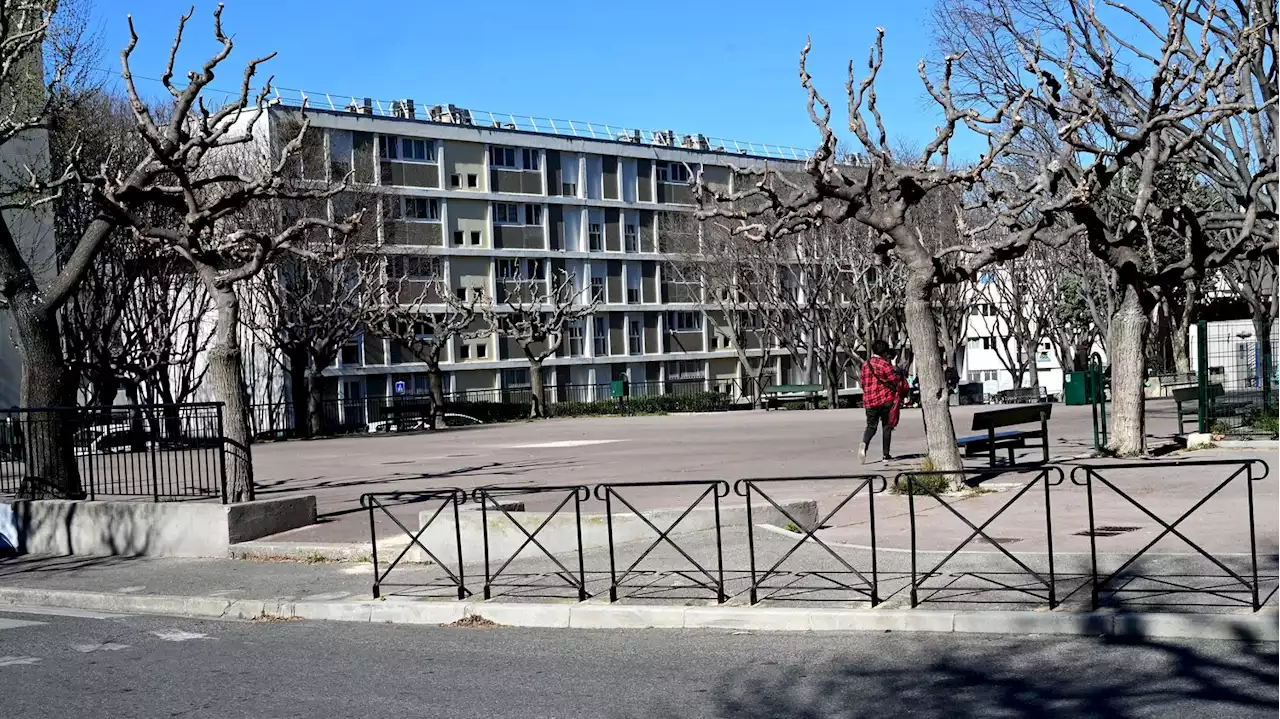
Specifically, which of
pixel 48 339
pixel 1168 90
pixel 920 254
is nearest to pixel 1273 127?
pixel 1168 90

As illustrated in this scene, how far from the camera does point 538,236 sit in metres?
66.9

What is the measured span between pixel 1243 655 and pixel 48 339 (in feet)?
49.2

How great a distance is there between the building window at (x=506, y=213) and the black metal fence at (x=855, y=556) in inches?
2044

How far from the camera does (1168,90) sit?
66.0ft

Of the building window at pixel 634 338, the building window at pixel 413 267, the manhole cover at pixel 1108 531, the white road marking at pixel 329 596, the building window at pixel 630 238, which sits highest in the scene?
the building window at pixel 630 238

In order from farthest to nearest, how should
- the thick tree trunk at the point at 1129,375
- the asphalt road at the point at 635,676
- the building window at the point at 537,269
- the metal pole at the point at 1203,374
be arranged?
the building window at the point at 537,269
the metal pole at the point at 1203,374
the thick tree trunk at the point at 1129,375
the asphalt road at the point at 635,676

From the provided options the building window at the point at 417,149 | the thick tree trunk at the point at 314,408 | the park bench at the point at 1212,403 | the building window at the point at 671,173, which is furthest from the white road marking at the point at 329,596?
the building window at the point at 671,173

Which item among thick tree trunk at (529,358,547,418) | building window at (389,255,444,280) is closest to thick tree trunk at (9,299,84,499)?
building window at (389,255,444,280)

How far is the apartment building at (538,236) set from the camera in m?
60.7

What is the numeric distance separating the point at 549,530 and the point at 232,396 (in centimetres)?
521

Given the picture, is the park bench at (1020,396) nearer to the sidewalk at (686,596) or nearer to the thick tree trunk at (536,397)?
the thick tree trunk at (536,397)

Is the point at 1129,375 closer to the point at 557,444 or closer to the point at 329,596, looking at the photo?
the point at 329,596

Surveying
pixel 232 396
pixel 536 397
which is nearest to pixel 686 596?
pixel 232 396

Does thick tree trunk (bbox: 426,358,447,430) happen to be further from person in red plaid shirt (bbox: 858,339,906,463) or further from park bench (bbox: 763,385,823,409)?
person in red plaid shirt (bbox: 858,339,906,463)
